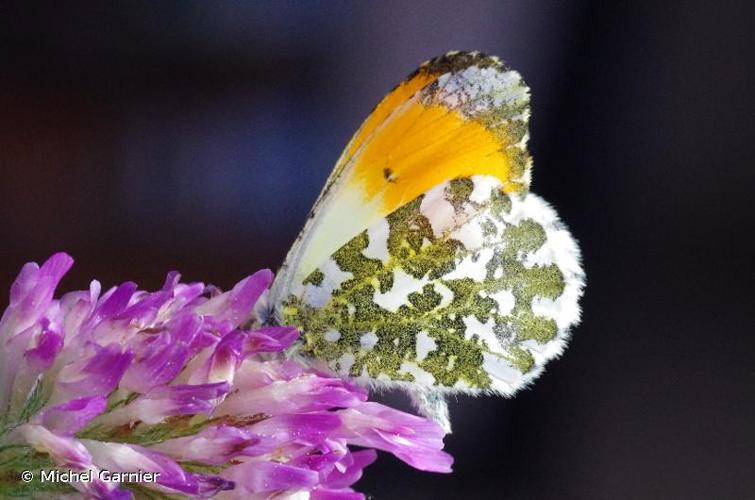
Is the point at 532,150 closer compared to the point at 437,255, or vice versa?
the point at 437,255

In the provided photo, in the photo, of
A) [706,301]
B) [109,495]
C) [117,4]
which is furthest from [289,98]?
[109,495]

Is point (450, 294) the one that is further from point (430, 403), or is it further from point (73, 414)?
point (73, 414)

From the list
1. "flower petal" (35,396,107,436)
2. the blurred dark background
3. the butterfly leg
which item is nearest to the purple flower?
"flower petal" (35,396,107,436)

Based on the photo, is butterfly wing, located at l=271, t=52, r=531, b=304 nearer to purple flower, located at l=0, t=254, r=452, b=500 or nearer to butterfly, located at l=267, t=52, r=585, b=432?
butterfly, located at l=267, t=52, r=585, b=432

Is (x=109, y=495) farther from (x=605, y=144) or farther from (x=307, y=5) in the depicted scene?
(x=605, y=144)

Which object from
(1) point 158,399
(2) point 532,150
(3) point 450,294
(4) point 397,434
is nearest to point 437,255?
(3) point 450,294

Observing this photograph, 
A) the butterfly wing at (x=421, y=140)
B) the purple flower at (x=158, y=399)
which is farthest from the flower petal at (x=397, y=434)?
the butterfly wing at (x=421, y=140)

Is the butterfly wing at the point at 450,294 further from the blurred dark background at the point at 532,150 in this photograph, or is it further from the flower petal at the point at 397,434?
the blurred dark background at the point at 532,150
